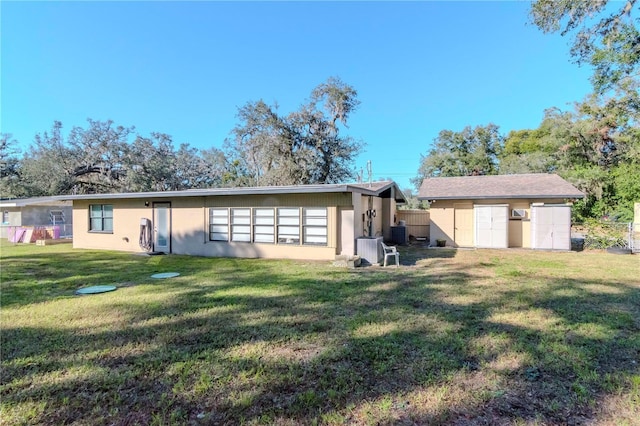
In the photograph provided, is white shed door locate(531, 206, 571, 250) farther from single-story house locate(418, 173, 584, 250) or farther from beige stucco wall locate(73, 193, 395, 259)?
beige stucco wall locate(73, 193, 395, 259)

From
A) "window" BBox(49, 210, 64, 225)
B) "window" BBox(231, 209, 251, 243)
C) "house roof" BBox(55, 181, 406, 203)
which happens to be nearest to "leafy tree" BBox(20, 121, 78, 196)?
"window" BBox(49, 210, 64, 225)

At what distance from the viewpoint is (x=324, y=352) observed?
3434mm

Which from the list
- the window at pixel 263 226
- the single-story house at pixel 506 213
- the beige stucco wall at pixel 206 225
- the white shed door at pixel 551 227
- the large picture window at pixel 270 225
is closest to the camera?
the beige stucco wall at pixel 206 225

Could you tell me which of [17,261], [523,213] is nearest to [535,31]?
[523,213]

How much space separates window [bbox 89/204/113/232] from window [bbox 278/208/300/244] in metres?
7.58

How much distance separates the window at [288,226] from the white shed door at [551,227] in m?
8.93

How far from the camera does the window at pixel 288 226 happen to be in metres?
9.92

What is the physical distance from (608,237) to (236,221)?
13.4m

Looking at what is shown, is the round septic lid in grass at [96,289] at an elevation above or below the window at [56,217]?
below

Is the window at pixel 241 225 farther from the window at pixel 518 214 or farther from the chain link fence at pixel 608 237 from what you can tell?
the chain link fence at pixel 608 237

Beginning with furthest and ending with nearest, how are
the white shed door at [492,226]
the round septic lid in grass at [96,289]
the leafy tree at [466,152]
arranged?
the leafy tree at [466,152] → the white shed door at [492,226] → the round septic lid in grass at [96,289]

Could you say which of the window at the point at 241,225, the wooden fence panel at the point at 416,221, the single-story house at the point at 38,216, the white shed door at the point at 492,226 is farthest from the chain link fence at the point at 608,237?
the single-story house at the point at 38,216

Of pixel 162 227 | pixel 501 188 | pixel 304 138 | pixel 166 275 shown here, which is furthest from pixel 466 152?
pixel 166 275

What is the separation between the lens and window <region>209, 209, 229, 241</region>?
10.9m
